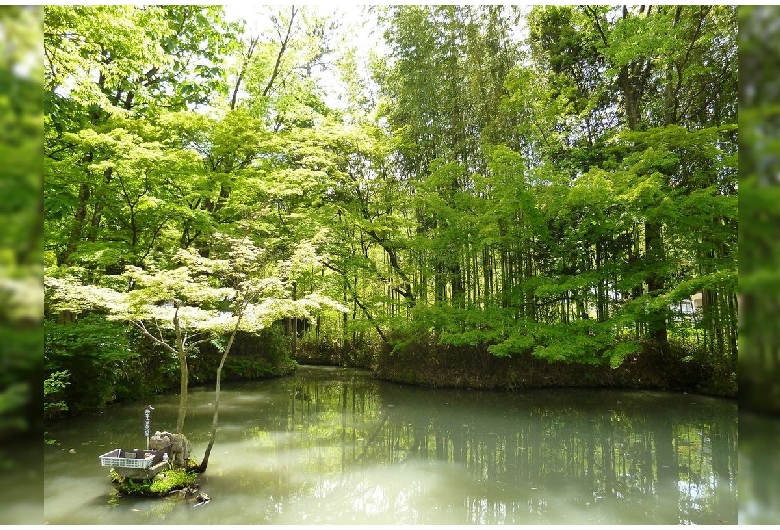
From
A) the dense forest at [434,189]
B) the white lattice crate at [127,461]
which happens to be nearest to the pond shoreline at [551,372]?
the dense forest at [434,189]

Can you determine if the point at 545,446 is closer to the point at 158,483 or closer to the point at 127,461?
the point at 158,483

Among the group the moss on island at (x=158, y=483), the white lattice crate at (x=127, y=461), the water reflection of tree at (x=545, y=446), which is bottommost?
the water reflection of tree at (x=545, y=446)

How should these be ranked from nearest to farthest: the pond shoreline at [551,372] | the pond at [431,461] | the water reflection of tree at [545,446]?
the pond at [431,461] → the water reflection of tree at [545,446] → the pond shoreline at [551,372]

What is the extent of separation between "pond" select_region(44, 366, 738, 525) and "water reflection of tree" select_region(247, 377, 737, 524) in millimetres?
20

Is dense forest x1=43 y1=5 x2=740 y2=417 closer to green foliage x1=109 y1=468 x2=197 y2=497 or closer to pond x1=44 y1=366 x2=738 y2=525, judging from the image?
pond x1=44 y1=366 x2=738 y2=525

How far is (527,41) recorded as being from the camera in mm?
10531

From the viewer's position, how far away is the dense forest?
7203 millimetres

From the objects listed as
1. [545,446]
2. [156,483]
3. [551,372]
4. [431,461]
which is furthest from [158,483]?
[551,372]

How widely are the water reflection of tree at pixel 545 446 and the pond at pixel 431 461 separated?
0.02m

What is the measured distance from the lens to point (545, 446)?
19.3 feet

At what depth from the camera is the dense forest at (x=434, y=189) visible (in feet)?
23.6

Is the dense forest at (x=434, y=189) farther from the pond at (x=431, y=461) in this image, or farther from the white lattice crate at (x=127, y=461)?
the white lattice crate at (x=127, y=461)

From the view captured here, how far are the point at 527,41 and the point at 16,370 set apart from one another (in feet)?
38.1

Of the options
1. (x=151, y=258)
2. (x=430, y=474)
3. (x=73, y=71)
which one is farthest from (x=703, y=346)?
(x=73, y=71)
